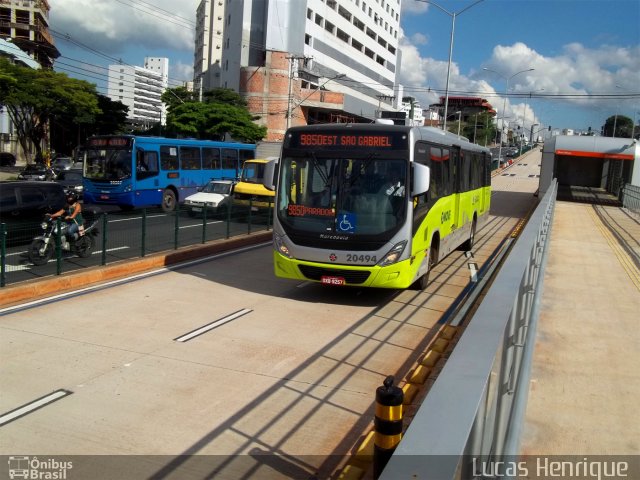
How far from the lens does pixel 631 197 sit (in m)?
32.1

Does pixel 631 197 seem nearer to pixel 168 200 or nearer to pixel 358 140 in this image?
pixel 168 200

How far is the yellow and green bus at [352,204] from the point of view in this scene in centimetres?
1037

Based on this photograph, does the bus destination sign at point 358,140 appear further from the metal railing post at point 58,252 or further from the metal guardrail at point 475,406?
the metal guardrail at point 475,406

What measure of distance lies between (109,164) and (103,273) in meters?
13.4

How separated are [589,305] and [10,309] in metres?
9.86

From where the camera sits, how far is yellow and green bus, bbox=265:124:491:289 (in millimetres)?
10367

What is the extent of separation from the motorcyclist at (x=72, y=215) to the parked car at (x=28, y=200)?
3.80 meters

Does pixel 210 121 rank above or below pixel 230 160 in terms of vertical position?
above

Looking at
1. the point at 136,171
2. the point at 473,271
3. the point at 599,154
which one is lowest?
the point at 473,271

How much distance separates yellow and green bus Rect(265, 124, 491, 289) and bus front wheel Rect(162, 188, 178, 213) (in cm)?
1566

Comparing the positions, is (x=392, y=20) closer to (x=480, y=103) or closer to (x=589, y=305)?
(x=480, y=103)

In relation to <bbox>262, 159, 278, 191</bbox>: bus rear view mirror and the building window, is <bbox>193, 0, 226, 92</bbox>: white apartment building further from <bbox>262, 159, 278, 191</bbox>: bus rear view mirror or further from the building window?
<bbox>262, 159, 278, 191</bbox>: bus rear view mirror

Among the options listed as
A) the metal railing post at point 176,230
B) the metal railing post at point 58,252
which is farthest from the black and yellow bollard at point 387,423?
the metal railing post at point 176,230

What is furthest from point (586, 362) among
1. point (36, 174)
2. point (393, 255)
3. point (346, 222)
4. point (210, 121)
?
point (210, 121)
